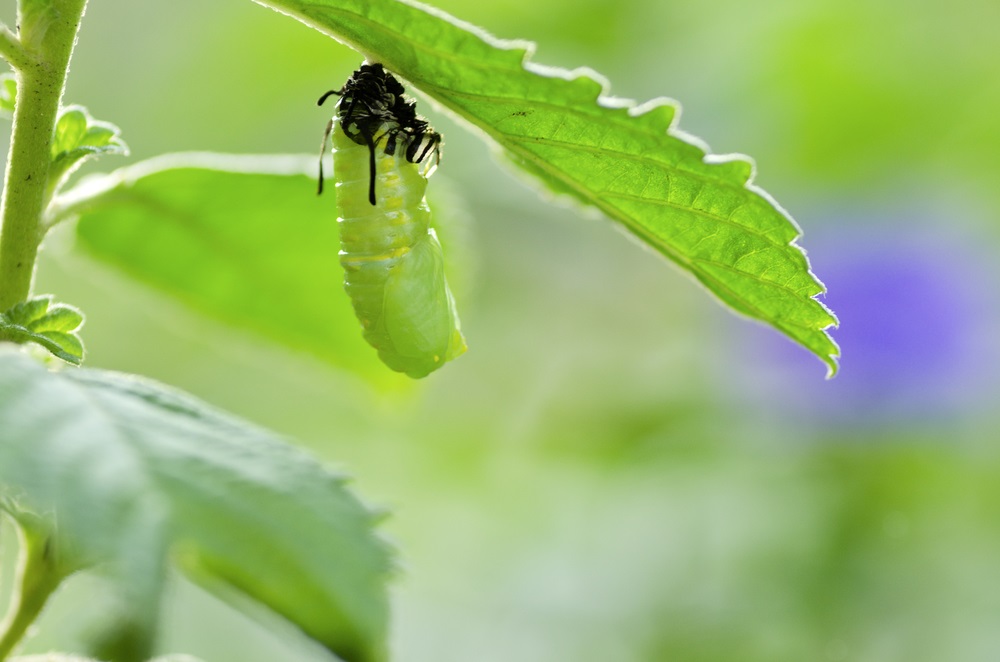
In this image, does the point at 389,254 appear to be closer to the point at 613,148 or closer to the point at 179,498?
the point at 613,148

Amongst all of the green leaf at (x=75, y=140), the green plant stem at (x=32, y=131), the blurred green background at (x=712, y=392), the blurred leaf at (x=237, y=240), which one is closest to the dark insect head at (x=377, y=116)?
the blurred leaf at (x=237, y=240)

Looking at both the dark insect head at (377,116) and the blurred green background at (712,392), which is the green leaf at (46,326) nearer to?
the dark insect head at (377,116)

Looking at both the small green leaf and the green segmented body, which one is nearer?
the small green leaf

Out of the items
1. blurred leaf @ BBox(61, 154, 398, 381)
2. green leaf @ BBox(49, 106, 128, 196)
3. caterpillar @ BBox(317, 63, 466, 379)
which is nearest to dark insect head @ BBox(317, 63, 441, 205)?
caterpillar @ BBox(317, 63, 466, 379)

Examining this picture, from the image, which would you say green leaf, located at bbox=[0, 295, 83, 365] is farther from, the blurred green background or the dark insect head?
the blurred green background

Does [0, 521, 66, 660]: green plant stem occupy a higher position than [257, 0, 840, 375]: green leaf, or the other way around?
[257, 0, 840, 375]: green leaf

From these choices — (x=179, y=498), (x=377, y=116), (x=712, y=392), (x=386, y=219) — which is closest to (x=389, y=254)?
(x=386, y=219)

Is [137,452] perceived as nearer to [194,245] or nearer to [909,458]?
[194,245]
